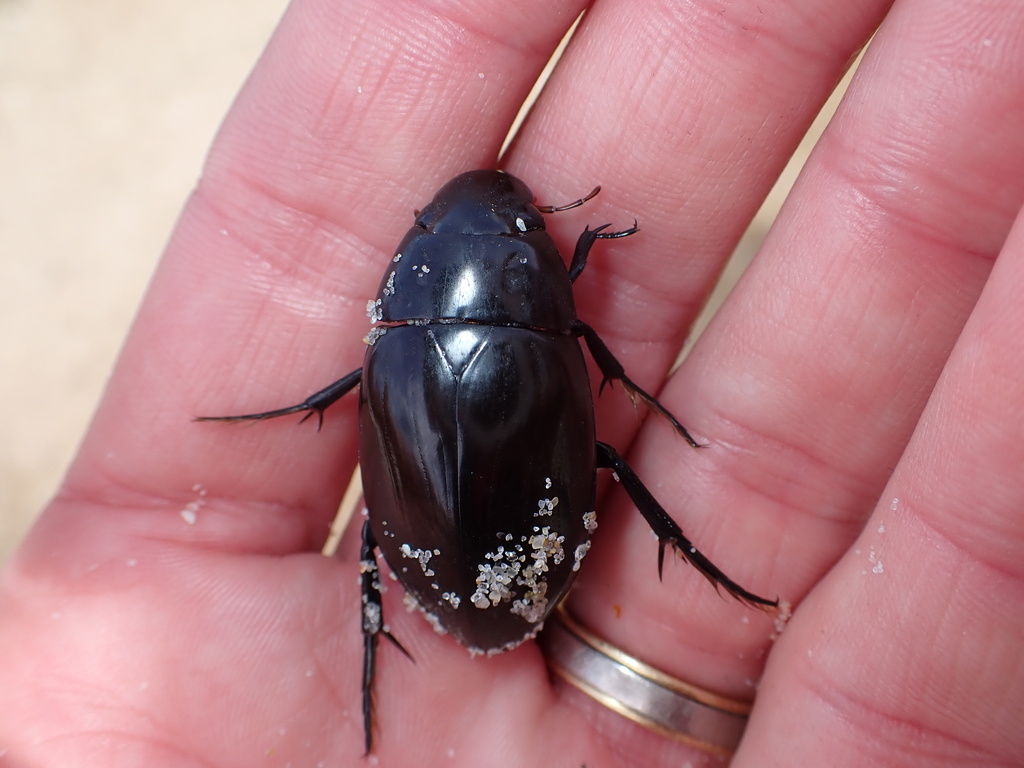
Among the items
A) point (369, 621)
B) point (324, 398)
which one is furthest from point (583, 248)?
point (369, 621)

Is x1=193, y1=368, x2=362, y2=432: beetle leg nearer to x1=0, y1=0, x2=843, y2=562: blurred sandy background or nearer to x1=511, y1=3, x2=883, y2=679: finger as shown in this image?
x1=511, y1=3, x2=883, y2=679: finger

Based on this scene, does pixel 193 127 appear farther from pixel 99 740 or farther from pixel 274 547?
pixel 99 740

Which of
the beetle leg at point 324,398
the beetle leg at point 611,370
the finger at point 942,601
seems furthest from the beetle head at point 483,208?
the finger at point 942,601

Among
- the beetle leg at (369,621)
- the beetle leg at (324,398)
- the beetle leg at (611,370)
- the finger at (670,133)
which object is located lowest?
the beetle leg at (369,621)

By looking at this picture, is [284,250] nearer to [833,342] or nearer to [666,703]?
[833,342]

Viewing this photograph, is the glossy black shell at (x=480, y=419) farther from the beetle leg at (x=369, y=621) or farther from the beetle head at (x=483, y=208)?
the beetle leg at (x=369, y=621)
